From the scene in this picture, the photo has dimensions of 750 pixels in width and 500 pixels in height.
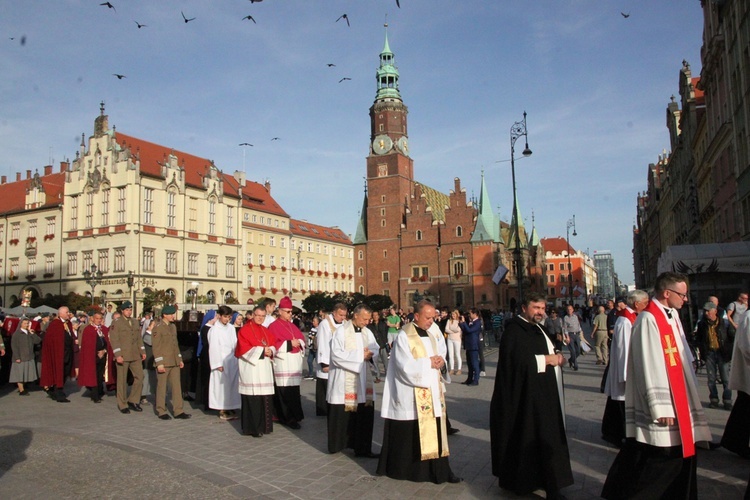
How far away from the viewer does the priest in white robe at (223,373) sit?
36.0 ft

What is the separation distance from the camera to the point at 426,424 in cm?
635

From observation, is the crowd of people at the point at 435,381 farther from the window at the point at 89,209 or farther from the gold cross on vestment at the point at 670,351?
the window at the point at 89,209

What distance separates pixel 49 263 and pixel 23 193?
1251 centimetres

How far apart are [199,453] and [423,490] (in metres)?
3.39

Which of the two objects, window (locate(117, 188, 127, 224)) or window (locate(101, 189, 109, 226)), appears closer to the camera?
window (locate(117, 188, 127, 224))

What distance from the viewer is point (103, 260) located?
54000 mm

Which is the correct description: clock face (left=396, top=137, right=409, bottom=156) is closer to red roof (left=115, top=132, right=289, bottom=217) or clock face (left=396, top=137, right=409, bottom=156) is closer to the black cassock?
red roof (left=115, top=132, right=289, bottom=217)

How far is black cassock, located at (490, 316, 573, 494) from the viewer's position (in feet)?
18.7

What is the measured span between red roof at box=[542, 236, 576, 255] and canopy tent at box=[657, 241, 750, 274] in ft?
389

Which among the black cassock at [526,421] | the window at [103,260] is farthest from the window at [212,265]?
the black cassock at [526,421]

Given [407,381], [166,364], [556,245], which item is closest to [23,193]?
[166,364]

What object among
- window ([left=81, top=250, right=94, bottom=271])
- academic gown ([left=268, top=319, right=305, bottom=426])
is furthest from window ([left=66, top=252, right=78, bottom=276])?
academic gown ([left=268, top=319, right=305, bottom=426])

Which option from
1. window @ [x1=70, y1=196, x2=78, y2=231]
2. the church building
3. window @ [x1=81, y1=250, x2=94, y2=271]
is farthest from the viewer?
the church building

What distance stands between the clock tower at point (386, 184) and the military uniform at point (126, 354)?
69097 mm
